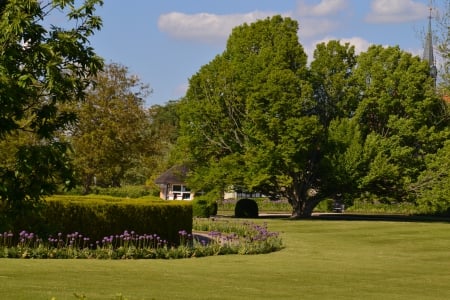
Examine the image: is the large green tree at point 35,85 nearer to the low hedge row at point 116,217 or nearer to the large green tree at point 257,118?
the low hedge row at point 116,217

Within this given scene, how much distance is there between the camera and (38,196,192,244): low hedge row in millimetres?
25109

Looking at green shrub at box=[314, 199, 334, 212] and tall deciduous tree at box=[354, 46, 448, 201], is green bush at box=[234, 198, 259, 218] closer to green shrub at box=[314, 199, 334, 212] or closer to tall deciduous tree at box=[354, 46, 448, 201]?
tall deciduous tree at box=[354, 46, 448, 201]

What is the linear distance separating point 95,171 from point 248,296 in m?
45.9

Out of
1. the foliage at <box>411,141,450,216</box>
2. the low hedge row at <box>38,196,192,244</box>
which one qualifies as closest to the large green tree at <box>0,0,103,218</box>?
the low hedge row at <box>38,196,192,244</box>

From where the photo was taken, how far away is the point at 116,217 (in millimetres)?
26344

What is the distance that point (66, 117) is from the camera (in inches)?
330

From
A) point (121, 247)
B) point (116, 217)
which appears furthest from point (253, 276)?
point (116, 217)

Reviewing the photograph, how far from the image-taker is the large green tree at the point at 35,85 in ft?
24.1

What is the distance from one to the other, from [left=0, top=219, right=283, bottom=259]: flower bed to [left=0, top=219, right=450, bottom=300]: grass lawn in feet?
3.04

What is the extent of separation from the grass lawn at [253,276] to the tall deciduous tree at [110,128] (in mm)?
29509

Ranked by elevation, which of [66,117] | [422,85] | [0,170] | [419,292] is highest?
[422,85]

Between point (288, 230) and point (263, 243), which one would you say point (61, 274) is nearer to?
point (263, 243)

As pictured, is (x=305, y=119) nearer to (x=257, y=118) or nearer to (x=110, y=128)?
(x=257, y=118)

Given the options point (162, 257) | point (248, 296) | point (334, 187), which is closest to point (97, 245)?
point (162, 257)
